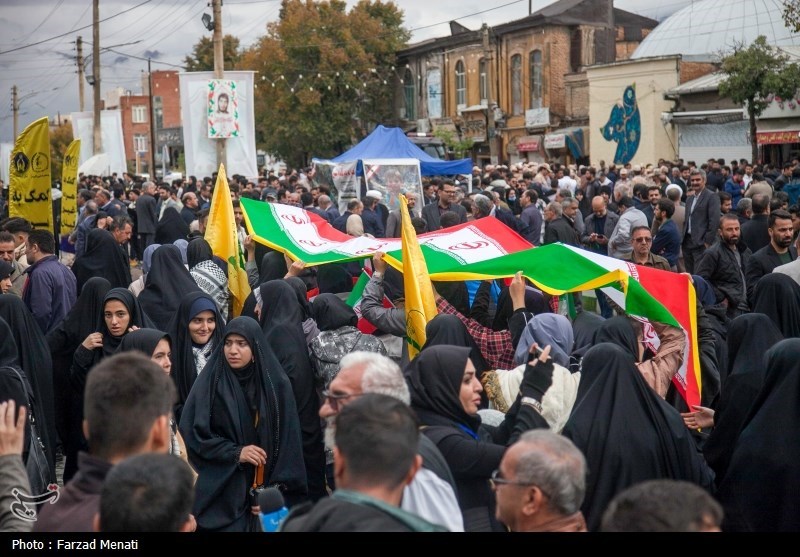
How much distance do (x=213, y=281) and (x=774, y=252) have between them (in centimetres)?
445

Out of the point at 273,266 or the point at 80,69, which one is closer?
the point at 273,266

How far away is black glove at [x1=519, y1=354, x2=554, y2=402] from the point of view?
4250 mm

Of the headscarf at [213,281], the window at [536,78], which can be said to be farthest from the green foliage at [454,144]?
the headscarf at [213,281]

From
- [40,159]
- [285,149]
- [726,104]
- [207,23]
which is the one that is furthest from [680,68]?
[40,159]

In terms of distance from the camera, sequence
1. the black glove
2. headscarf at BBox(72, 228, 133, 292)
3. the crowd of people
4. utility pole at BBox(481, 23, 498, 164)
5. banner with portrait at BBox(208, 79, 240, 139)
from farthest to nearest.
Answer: utility pole at BBox(481, 23, 498, 164), banner with portrait at BBox(208, 79, 240, 139), headscarf at BBox(72, 228, 133, 292), the black glove, the crowd of people

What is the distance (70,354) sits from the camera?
272 inches

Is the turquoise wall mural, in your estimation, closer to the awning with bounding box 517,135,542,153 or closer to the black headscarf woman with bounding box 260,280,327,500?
the awning with bounding box 517,135,542,153

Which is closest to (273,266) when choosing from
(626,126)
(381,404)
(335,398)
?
(335,398)

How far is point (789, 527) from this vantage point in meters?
4.06

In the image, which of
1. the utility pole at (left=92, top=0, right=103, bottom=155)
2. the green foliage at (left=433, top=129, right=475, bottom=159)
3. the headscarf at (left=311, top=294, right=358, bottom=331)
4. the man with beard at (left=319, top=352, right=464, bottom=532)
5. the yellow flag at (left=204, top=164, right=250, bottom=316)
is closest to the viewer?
the man with beard at (left=319, top=352, right=464, bottom=532)

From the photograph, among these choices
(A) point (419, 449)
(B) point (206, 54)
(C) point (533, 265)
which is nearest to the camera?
(A) point (419, 449)

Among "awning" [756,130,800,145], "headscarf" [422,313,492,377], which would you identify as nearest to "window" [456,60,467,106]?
"awning" [756,130,800,145]

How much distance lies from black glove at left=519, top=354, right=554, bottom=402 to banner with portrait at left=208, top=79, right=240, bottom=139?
18228 millimetres

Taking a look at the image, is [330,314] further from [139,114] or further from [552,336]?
[139,114]
